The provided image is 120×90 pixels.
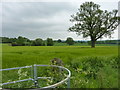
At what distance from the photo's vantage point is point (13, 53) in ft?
16.6

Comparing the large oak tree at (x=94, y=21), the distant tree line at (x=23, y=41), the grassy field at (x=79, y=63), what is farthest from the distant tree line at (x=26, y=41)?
the large oak tree at (x=94, y=21)

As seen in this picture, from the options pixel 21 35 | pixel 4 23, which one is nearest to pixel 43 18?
pixel 21 35

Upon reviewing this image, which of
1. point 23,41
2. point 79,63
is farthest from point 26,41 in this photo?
point 79,63

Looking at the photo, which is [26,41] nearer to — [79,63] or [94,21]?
[79,63]

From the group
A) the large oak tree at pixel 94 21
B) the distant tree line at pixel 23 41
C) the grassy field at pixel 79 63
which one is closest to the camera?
the grassy field at pixel 79 63

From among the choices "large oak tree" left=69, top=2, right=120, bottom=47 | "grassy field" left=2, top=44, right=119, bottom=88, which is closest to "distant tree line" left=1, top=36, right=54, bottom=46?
"grassy field" left=2, top=44, right=119, bottom=88

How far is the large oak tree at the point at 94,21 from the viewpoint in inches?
399

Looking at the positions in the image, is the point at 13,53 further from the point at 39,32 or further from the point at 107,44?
the point at 107,44

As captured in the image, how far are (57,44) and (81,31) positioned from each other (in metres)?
4.53

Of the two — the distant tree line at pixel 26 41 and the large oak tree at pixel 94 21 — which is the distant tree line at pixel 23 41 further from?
the large oak tree at pixel 94 21

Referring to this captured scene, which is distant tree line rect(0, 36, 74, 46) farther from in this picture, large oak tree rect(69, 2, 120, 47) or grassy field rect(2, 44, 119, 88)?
large oak tree rect(69, 2, 120, 47)

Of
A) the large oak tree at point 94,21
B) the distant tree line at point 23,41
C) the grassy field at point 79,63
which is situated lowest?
the grassy field at point 79,63

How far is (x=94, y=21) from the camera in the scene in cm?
1010

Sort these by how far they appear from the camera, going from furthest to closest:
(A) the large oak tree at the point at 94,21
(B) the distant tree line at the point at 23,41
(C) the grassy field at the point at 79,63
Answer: (A) the large oak tree at the point at 94,21 → (B) the distant tree line at the point at 23,41 → (C) the grassy field at the point at 79,63
